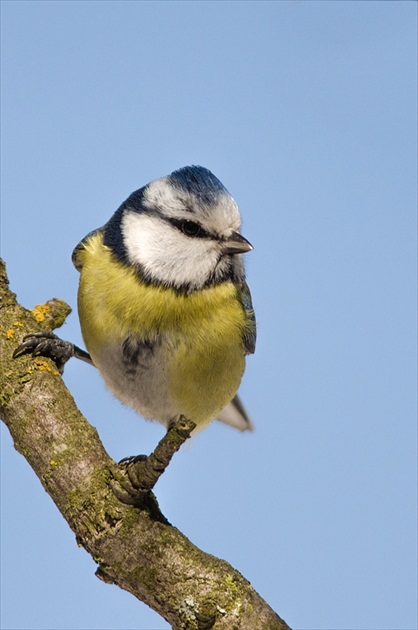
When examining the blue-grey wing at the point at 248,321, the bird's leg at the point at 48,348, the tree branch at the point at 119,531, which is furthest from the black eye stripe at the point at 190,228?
the tree branch at the point at 119,531

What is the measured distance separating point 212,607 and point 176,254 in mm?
1211

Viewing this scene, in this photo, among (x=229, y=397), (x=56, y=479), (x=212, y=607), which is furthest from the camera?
(x=229, y=397)

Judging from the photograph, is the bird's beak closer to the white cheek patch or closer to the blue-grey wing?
the white cheek patch

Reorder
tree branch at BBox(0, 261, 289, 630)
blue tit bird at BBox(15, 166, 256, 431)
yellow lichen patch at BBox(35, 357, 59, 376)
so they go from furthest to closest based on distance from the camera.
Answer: blue tit bird at BBox(15, 166, 256, 431), yellow lichen patch at BBox(35, 357, 59, 376), tree branch at BBox(0, 261, 289, 630)

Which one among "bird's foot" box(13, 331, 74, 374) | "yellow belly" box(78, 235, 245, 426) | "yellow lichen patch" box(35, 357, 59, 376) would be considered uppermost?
"yellow belly" box(78, 235, 245, 426)

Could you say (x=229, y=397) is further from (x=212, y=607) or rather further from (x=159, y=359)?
(x=212, y=607)

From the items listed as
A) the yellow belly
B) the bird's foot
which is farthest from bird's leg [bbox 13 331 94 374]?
the yellow belly

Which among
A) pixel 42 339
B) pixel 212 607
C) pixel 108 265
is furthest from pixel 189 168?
pixel 212 607

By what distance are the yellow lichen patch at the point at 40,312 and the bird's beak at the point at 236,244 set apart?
76 cm

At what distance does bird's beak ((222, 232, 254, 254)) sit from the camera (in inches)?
103

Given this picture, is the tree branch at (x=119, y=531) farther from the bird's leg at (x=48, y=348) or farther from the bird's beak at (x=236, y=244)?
the bird's beak at (x=236, y=244)

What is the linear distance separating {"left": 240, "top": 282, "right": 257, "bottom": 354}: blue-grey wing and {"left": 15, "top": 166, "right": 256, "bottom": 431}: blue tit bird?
0.06m

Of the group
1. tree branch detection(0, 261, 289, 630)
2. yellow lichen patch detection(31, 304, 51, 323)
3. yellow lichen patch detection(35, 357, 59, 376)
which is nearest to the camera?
tree branch detection(0, 261, 289, 630)

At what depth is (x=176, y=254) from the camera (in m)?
2.65
